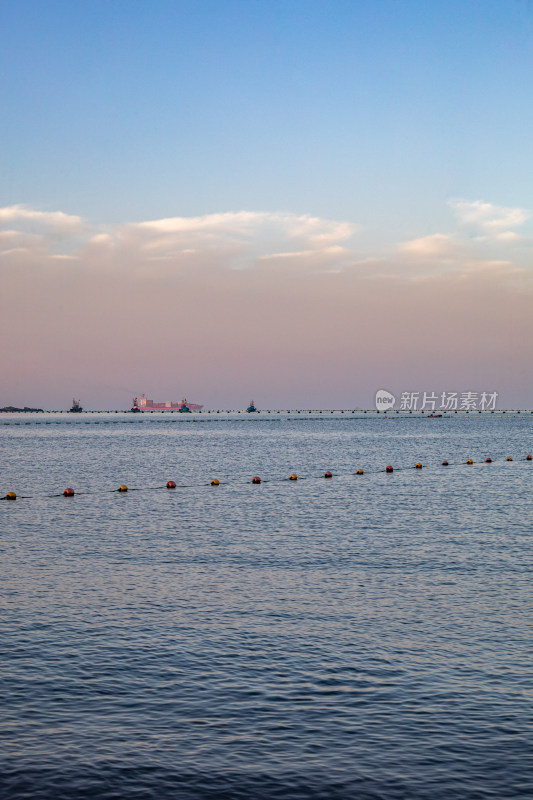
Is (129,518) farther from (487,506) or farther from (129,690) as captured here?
(129,690)

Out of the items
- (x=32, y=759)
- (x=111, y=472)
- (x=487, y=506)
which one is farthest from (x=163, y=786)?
(x=111, y=472)

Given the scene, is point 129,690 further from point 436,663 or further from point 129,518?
point 129,518

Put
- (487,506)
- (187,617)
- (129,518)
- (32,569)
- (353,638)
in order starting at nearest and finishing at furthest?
(353,638), (187,617), (32,569), (129,518), (487,506)

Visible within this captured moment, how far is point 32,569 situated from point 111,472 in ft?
182

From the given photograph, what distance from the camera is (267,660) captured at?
1839 centimetres

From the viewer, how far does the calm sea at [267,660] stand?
42.4 feet

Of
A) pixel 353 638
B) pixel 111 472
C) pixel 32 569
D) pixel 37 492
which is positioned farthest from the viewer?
pixel 111 472

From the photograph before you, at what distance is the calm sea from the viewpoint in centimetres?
1294

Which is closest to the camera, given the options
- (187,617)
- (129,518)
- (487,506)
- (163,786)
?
(163,786)

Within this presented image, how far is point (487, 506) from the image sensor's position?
49.8 m

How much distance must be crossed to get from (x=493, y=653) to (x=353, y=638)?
3383 millimetres

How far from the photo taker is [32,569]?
2936 centimetres

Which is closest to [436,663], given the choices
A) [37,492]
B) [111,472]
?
[37,492]

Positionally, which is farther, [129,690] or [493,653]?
[493,653]
